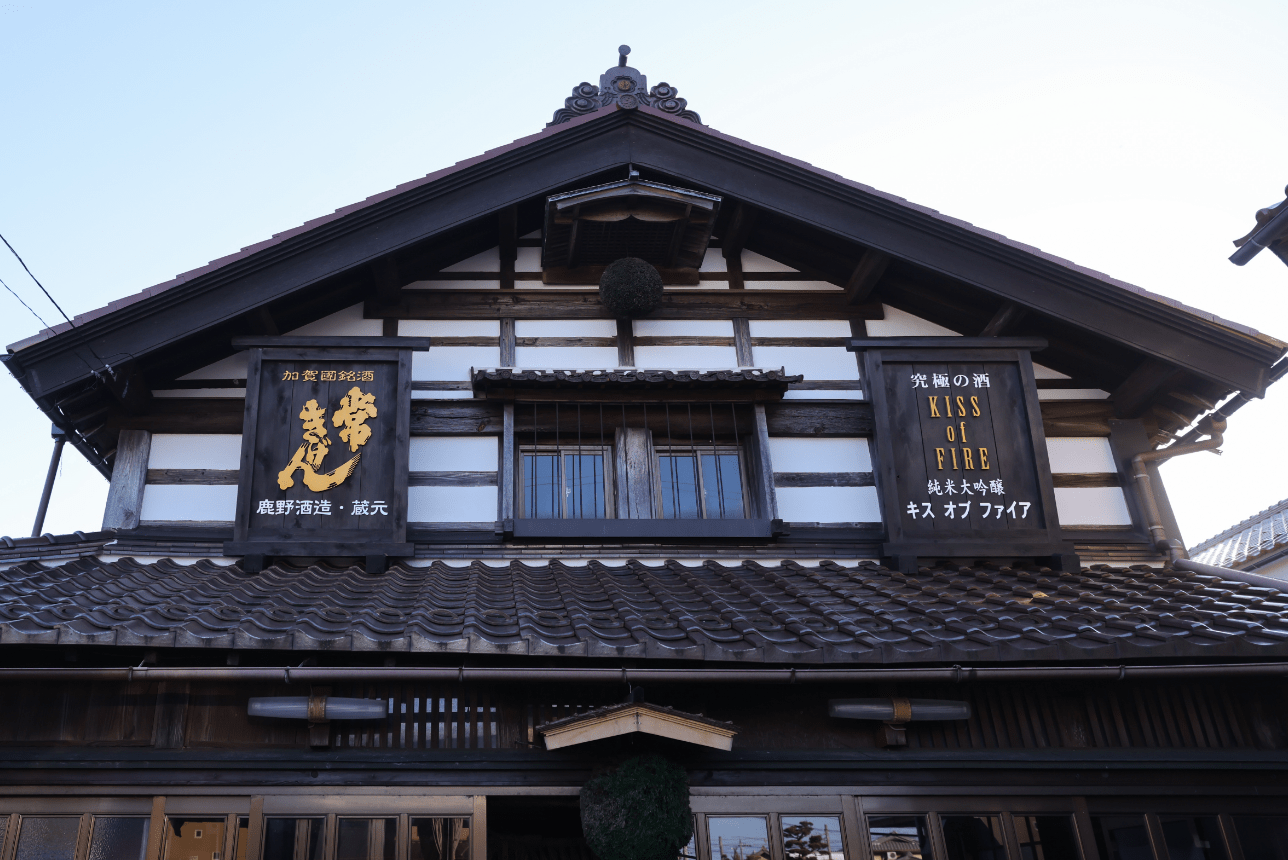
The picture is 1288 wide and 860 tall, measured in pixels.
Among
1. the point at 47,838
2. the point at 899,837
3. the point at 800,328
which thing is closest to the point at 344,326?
the point at 800,328

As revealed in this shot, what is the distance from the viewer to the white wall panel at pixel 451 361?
9.33 m

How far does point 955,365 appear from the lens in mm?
9266

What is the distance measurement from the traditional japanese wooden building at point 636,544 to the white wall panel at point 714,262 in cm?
4

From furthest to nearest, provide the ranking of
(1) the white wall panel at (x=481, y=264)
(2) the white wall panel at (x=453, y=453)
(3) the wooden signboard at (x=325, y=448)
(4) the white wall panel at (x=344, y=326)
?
(1) the white wall panel at (x=481, y=264), (4) the white wall panel at (x=344, y=326), (2) the white wall panel at (x=453, y=453), (3) the wooden signboard at (x=325, y=448)

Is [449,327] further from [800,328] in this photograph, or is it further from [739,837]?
[739,837]

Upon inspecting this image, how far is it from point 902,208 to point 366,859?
7066 mm

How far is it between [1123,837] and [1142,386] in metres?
4.34

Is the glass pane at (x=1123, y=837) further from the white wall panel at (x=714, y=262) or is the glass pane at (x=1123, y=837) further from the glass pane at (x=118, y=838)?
the glass pane at (x=118, y=838)

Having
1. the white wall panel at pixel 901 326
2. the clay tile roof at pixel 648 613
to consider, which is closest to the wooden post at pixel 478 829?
the clay tile roof at pixel 648 613

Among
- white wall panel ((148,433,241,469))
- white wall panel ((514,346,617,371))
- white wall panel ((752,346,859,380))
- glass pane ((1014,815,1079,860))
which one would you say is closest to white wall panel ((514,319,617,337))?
white wall panel ((514,346,617,371))

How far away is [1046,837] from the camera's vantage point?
6.63 m

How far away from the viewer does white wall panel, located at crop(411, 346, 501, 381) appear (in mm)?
9328

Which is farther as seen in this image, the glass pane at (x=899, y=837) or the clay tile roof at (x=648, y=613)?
the glass pane at (x=899, y=837)

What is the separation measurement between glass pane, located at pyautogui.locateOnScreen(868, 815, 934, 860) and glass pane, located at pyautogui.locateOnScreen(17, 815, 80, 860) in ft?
16.6
